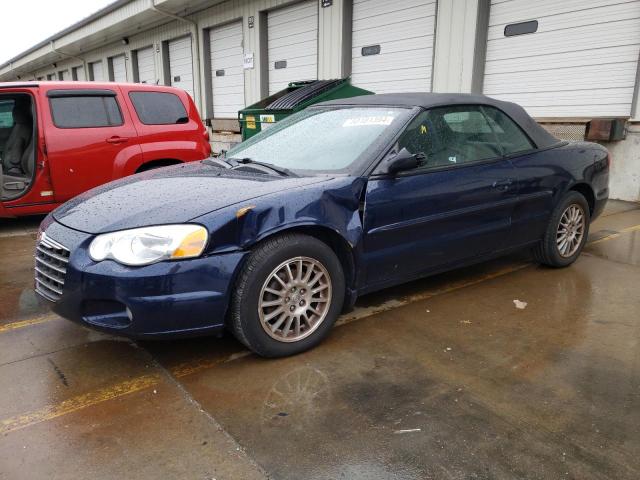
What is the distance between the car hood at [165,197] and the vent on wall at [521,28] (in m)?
6.63

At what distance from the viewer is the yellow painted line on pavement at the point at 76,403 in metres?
2.44

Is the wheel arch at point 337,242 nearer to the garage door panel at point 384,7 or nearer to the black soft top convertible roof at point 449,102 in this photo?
the black soft top convertible roof at point 449,102

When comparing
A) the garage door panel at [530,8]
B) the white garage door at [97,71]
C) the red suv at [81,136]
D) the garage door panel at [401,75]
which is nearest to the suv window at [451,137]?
the red suv at [81,136]

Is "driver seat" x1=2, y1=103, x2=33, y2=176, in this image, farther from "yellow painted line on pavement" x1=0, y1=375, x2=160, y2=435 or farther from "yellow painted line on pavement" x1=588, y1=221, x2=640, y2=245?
"yellow painted line on pavement" x1=588, y1=221, x2=640, y2=245

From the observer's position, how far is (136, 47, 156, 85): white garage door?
742 inches

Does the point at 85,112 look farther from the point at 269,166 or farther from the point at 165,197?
the point at 165,197

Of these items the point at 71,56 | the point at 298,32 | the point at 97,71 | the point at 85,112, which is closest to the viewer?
the point at 85,112

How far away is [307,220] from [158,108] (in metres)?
4.69

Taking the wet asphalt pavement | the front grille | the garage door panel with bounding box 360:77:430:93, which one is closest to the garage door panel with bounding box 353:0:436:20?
the garage door panel with bounding box 360:77:430:93

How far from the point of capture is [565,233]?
4598 mm

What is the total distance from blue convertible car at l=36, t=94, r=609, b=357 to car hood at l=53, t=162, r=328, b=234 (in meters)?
0.01

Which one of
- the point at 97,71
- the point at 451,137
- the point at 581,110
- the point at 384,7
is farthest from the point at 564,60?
the point at 97,71

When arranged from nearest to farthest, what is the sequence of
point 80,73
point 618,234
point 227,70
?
point 618,234
point 227,70
point 80,73

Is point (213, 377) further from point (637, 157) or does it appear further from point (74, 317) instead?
point (637, 157)
